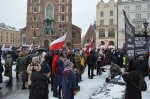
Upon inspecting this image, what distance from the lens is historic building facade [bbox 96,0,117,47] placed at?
260 feet

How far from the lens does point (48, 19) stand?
83.1 metres

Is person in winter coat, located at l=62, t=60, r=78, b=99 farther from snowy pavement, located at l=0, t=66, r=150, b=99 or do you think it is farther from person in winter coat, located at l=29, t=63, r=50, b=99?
snowy pavement, located at l=0, t=66, r=150, b=99

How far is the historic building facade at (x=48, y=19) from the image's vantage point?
8331cm

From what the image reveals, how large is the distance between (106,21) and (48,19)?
15168 mm

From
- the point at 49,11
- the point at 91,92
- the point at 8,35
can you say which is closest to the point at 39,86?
the point at 91,92

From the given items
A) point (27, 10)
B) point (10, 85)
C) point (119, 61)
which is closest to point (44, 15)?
point (27, 10)

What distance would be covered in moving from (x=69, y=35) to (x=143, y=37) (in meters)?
72.1

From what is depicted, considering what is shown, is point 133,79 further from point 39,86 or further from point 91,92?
point 91,92

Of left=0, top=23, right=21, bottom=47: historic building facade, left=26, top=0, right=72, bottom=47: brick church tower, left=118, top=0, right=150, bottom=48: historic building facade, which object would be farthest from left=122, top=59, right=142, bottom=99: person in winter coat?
left=0, top=23, right=21, bottom=47: historic building facade

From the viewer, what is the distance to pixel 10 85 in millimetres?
15758

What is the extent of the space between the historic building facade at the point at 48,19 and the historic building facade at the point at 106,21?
8022 millimetres

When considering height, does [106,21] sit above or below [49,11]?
below

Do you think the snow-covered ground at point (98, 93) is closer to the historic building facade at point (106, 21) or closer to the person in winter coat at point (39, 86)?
the person in winter coat at point (39, 86)

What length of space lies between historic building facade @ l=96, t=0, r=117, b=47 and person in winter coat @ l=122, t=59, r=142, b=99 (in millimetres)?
71957
